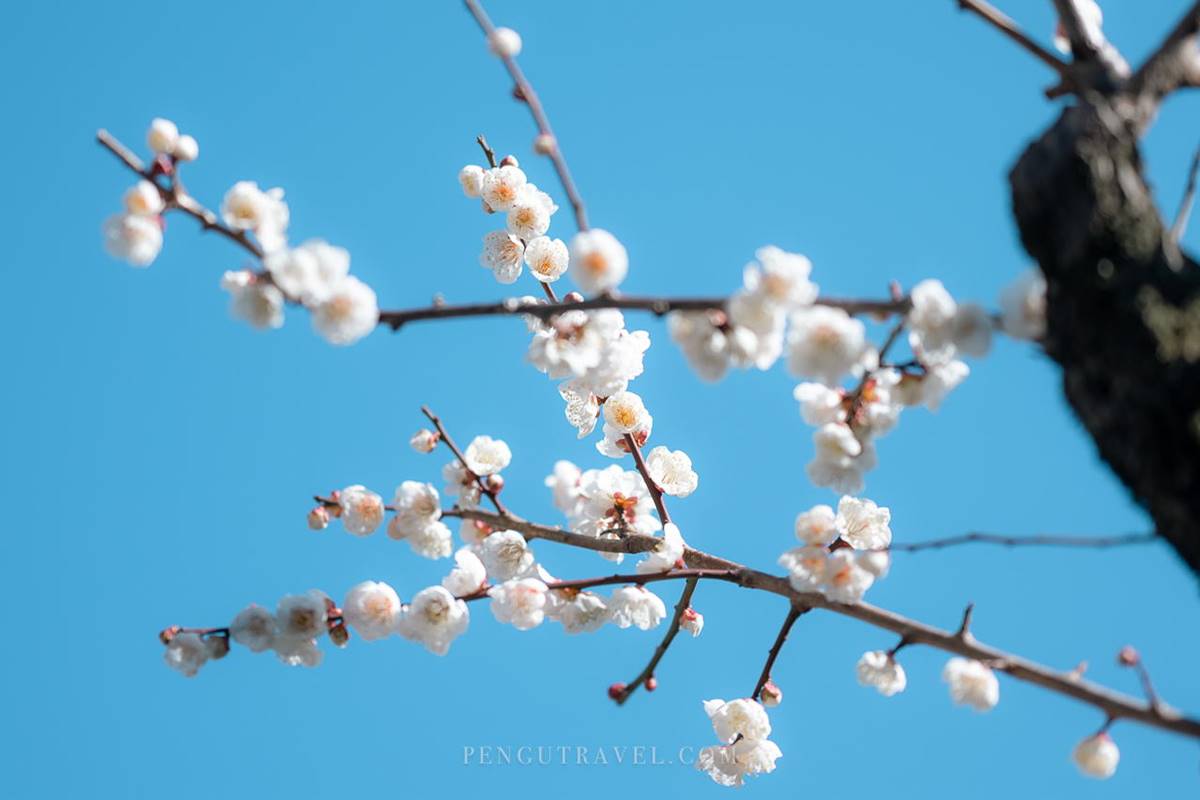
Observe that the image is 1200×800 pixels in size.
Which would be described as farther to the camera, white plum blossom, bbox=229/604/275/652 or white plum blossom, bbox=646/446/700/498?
white plum blossom, bbox=646/446/700/498

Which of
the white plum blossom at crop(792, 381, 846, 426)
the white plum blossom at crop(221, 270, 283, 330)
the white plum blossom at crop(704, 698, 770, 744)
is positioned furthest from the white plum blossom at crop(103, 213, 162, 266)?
the white plum blossom at crop(704, 698, 770, 744)

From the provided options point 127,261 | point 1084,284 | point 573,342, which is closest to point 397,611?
point 573,342

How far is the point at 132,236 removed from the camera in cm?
214

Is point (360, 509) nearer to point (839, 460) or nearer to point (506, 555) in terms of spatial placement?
point (506, 555)

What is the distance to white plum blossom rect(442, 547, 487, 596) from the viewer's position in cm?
268

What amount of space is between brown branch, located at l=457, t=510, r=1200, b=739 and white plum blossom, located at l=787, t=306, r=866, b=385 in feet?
1.91

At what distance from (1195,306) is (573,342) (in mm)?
1194

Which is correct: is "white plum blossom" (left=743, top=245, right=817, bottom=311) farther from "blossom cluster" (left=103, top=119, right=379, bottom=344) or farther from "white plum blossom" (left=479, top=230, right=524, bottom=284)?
"white plum blossom" (left=479, top=230, right=524, bottom=284)

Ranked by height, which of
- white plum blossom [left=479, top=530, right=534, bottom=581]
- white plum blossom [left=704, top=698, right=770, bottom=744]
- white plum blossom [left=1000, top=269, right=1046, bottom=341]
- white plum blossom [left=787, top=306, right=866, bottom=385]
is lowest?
white plum blossom [left=704, top=698, right=770, bottom=744]

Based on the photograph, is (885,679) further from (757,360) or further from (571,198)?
(571,198)

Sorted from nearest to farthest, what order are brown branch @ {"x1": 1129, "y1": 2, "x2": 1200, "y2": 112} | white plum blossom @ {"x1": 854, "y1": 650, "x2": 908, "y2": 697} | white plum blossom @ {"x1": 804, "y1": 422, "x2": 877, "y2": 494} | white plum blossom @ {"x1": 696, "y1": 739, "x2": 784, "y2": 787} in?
brown branch @ {"x1": 1129, "y1": 2, "x2": 1200, "y2": 112} → white plum blossom @ {"x1": 804, "y1": 422, "x2": 877, "y2": 494} → white plum blossom @ {"x1": 854, "y1": 650, "x2": 908, "y2": 697} → white plum blossom @ {"x1": 696, "y1": 739, "x2": 784, "y2": 787}

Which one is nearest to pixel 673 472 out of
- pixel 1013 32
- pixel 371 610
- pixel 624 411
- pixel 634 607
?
pixel 624 411

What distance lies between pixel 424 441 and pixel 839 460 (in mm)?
1084

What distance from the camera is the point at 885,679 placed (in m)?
2.45
